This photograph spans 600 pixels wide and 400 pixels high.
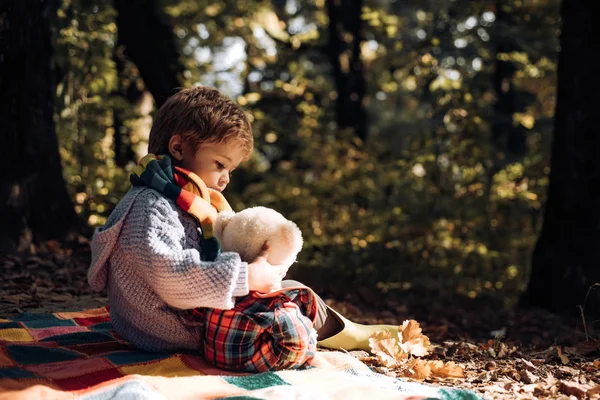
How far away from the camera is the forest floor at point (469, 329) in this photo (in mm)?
3119

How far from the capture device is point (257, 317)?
9.28 ft

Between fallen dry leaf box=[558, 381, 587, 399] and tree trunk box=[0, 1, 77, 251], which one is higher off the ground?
tree trunk box=[0, 1, 77, 251]

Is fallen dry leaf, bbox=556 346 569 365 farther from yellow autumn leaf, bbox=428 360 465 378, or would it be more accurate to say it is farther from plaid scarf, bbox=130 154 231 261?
plaid scarf, bbox=130 154 231 261

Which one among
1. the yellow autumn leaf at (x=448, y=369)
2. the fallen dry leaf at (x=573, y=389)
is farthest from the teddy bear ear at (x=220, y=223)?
the fallen dry leaf at (x=573, y=389)

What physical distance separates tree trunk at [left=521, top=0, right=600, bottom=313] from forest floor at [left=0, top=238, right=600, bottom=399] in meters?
0.35

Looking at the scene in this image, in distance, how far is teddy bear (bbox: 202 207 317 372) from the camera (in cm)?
277

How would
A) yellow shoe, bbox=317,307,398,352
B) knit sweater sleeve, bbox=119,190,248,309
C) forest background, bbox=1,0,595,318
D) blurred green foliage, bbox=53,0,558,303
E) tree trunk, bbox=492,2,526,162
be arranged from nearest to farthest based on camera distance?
knit sweater sleeve, bbox=119,190,248,309 < yellow shoe, bbox=317,307,398,352 < forest background, bbox=1,0,595,318 < blurred green foliage, bbox=53,0,558,303 < tree trunk, bbox=492,2,526,162

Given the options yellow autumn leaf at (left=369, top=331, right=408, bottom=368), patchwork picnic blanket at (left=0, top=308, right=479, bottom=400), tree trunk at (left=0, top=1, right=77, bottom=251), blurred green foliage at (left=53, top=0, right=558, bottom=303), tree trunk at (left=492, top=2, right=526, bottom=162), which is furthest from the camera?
tree trunk at (left=492, top=2, right=526, bottom=162)

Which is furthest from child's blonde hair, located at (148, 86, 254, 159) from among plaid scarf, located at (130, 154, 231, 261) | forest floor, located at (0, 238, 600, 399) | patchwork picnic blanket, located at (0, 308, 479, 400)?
forest floor, located at (0, 238, 600, 399)

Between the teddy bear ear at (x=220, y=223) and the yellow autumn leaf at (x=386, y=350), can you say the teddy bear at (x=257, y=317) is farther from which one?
the yellow autumn leaf at (x=386, y=350)

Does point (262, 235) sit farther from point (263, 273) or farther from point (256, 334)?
point (256, 334)

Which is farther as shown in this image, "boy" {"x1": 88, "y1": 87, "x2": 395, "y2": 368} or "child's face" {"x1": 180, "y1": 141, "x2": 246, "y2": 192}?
"child's face" {"x1": 180, "y1": 141, "x2": 246, "y2": 192}

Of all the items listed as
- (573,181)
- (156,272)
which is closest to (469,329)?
(573,181)

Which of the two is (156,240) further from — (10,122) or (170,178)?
(10,122)
